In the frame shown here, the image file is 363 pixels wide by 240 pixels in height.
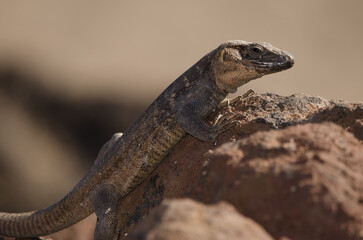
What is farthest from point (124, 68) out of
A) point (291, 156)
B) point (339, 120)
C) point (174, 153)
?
point (291, 156)

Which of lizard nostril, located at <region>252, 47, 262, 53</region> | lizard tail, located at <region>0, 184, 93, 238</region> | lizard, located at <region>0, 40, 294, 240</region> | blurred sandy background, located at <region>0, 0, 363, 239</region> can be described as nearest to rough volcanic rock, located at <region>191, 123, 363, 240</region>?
lizard, located at <region>0, 40, 294, 240</region>

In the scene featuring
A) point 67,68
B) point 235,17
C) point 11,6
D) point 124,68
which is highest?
point 11,6

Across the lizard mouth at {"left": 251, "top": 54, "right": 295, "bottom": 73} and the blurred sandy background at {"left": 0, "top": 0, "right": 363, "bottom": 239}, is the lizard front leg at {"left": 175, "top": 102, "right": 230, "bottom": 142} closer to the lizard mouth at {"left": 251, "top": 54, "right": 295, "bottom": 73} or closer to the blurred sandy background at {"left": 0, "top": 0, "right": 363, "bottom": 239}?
the lizard mouth at {"left": 251, "top": 54, "right": 295, "bottom": 73}

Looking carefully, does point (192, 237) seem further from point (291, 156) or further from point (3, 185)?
point (3, 185)

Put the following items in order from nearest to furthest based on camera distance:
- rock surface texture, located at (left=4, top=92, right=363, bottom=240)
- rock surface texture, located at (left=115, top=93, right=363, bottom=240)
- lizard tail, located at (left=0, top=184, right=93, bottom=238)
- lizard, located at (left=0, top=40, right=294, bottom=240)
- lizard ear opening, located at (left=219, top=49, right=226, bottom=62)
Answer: rock surface texture, located at (left=4, top=92, right=363, bottom=240)
rock surface texture, located at (left=115, top=93, right=363, bottom=240)
lizard, located at (left=0, top=40, right=294, bottom=240)
lizard ear opening, located at (left=219, top=49, right=226, bottom=62)
lizard tail, located at (left=0, top=184, right=93, bottom=238)

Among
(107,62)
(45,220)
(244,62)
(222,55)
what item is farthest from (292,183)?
(107,62)

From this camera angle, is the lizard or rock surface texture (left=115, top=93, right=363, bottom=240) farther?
the lizard
